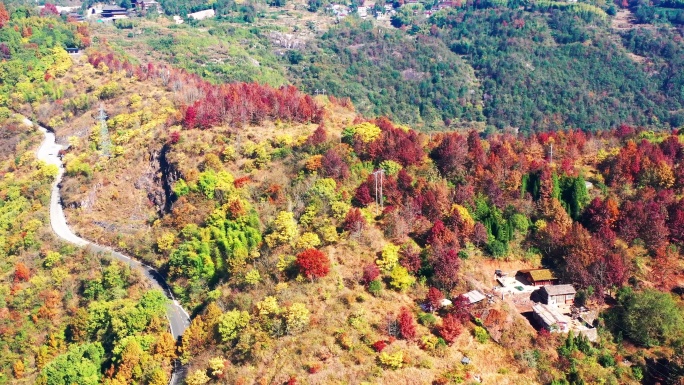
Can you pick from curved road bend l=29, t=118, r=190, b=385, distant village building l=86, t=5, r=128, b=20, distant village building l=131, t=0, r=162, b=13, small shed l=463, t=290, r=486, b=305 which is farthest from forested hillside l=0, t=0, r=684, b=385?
distant village building l=131, t=0, r=162, b=13

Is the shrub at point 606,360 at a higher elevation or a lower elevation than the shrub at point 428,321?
lower

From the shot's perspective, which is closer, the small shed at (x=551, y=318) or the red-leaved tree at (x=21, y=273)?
the small shed at (x=551, y=318)

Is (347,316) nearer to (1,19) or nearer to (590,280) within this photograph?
(590,280)

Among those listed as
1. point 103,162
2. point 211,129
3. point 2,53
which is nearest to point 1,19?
point 2,53

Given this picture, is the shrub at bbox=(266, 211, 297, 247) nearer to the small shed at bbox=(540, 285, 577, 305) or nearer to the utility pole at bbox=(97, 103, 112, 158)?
the small shed at bbox=(540, 285, 577, 305)

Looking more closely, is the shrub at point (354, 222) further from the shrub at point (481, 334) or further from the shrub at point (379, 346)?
the shrub at point (481, 334)

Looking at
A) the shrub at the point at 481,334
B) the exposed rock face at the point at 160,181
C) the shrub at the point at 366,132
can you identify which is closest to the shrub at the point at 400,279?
the shrub at the point at 481,334
